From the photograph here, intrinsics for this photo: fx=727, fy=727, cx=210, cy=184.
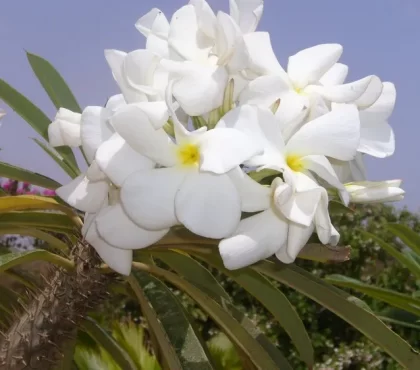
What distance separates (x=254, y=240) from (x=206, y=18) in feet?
0.73

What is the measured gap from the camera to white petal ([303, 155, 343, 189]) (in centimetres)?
67

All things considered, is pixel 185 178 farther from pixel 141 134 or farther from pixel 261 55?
pixel 261 55

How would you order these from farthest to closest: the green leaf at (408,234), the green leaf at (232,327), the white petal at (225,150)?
the green leaf at (408,234) → the green leaf at (232,327) → the white petal at (225,150)

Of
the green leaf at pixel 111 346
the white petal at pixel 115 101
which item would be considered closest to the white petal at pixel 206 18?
the white petal at pixel 115 101

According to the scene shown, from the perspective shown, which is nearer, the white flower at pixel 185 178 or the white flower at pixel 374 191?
the white flower at pixel 185 178

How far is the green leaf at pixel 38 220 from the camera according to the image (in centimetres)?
100

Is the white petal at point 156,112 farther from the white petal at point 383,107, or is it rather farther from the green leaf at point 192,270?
the green leaf at point 192,270

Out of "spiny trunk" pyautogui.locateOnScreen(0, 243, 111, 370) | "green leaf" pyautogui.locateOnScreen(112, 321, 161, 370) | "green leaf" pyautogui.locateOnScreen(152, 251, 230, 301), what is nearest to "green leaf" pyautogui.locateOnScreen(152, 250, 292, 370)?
"green leaf" pyautogui.locateOnScreen(152, 251, 230, 301)

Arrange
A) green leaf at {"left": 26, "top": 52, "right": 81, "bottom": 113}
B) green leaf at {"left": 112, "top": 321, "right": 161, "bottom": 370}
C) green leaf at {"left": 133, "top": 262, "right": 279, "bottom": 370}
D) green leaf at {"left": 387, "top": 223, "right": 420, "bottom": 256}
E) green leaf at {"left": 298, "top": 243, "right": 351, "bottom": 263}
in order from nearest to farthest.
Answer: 1. green leaf at {"left": 298, "top": 243, "right": 351, "bottom": 263}
2. green leaf at {"left": 133, "top": 262, "right": 279, "bottom": 370}
3. green leaf at {"left": 26, "top": 52, "right": 81, "bottom": 113}
4. green leaf at {"left": 387, "top": 223, "right": 420, "bottom": 256}
5. green leaf at {"left": 112, "top": 321, "right": 161, "bottom": 370}

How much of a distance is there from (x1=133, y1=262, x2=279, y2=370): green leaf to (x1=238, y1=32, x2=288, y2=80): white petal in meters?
0.38

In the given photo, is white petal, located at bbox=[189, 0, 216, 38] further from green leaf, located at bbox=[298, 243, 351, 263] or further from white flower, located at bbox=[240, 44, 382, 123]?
green leaf, located at bbox=[298, 243, 351, 263]

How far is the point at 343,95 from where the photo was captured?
2.35 ft

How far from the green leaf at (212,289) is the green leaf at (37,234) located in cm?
13

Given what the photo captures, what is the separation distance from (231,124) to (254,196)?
69 mm
